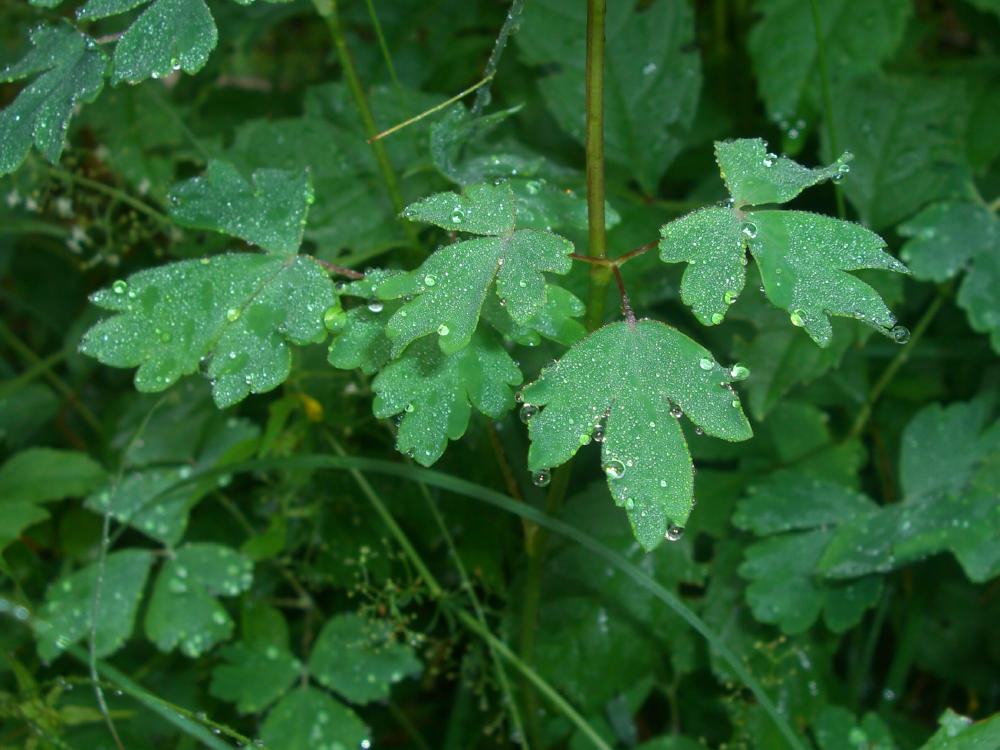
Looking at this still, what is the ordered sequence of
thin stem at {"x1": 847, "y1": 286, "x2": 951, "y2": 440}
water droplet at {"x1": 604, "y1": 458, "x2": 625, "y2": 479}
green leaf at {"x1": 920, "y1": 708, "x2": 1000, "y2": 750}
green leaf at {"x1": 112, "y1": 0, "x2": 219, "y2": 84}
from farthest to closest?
1. thin stem at {"x1": 847, "y1": 286, "x2": 951, "y2": 440}
2. green leaf at {"x1": 920, "y1": 708, "x2": 1000, "y2": 750}
3. green leaf at {"x1": 112, "y1": 0, "x2": 219, "y2": 84}
4. water droplet at {"x1": 604, "y1": 458, "x2": 625, "y2": 479}

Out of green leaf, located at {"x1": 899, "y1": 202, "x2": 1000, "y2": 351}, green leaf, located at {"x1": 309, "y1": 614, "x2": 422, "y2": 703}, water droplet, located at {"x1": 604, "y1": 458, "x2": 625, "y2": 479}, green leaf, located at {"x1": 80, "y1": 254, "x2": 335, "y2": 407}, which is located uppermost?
green leaf, located at {"x1": 80, "y1": 254, "x2": 335, "y2": 407}

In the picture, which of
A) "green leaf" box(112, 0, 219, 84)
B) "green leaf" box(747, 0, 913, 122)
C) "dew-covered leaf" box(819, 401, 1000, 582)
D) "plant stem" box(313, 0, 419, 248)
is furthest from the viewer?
"green leaf" box(747, 0, 913, 122)

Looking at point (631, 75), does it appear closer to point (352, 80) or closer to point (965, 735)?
point (352, 80)

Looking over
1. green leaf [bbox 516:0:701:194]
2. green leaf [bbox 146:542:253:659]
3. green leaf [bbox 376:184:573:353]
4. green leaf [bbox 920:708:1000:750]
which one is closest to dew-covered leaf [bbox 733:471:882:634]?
green leaf [bbox 920:708:1000:750]

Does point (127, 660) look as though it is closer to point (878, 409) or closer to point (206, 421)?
point (206, 421)

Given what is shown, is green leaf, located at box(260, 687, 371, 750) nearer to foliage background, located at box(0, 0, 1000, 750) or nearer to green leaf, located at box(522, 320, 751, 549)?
foliage background, located at box(0, 0, 1000, 750)

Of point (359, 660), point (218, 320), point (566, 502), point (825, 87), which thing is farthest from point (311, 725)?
point (825, 87)
